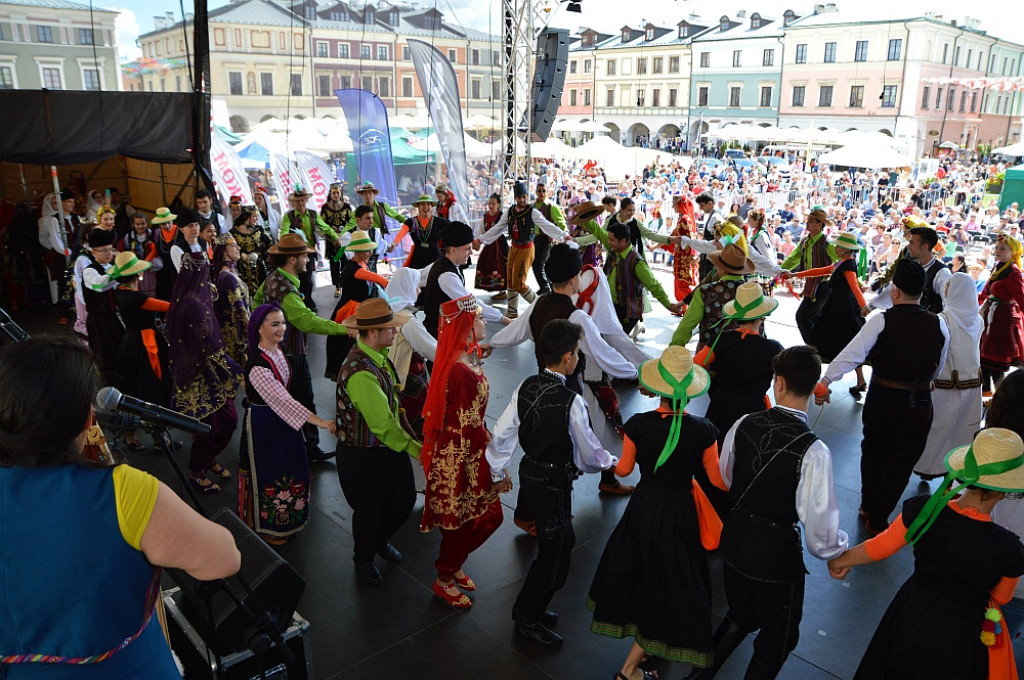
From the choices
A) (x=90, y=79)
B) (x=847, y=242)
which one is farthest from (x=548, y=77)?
(x=847, y=242)

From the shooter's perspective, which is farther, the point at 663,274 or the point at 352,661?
the point at 663,274

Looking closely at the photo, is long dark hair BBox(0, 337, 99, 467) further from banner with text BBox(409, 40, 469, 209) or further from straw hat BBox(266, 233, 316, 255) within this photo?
banner with text BBox(409, 40, 469, 209)

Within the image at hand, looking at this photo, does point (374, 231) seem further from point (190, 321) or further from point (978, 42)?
point (978, 42)

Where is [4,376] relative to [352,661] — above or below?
above

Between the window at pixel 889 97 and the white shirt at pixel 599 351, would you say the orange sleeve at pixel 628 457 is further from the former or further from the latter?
the window at pixel 889 97

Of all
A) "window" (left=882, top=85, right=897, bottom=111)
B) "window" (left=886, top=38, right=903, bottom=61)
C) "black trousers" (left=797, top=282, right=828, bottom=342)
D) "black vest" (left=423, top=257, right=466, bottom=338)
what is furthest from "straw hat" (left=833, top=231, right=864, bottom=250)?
"window" (left=886, top=38, right=903, bottom=61)

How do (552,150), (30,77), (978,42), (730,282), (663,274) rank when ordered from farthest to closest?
(978,42), (552,150), (663,274), (30,77), (730,282)

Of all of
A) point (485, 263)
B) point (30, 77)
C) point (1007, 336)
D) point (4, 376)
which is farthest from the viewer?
point (485, 263)

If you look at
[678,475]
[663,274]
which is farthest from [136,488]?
[663,274]

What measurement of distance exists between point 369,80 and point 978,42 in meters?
37.5

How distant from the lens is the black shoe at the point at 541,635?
3.15 metres

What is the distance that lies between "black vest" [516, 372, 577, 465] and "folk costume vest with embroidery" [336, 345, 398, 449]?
27.0 inches

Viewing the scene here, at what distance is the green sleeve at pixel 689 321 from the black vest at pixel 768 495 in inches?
65.6

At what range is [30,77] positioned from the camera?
308 inches
